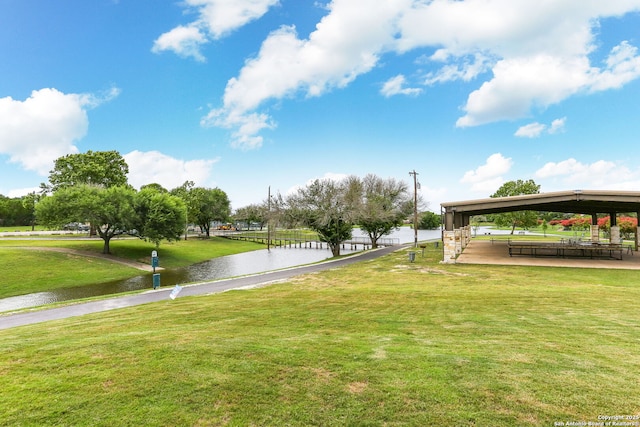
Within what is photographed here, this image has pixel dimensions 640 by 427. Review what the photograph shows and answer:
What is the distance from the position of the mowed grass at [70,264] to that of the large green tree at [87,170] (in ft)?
36.8

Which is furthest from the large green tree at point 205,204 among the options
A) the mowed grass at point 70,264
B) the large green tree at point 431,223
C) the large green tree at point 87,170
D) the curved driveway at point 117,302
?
the large green tree at point 431,223

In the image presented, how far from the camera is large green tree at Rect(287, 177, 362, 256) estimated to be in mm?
30766

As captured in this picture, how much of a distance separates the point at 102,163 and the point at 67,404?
176 feet

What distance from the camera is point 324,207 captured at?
1212 inches

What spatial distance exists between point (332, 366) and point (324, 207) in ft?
85.8

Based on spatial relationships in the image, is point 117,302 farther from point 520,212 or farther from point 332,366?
point 520,212

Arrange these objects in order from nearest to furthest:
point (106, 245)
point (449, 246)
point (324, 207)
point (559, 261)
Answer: point (449, 246)
point (559, 261)
point (324, 207)
point (106, 245)

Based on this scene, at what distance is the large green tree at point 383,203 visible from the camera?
122 feet

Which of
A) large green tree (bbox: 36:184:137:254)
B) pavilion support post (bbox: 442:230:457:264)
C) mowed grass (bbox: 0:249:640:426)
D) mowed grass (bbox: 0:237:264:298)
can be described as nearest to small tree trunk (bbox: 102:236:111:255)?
large green tree (bbox: 36:184:137:254)

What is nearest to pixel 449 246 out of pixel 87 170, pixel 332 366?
pixel 332 366

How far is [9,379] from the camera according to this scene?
453 centimetres

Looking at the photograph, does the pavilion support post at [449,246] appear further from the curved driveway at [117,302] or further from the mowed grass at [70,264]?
the mowed grass at [70,264]

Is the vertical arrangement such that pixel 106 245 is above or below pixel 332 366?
below

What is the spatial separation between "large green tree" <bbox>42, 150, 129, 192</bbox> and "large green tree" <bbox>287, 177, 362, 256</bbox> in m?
30.0
